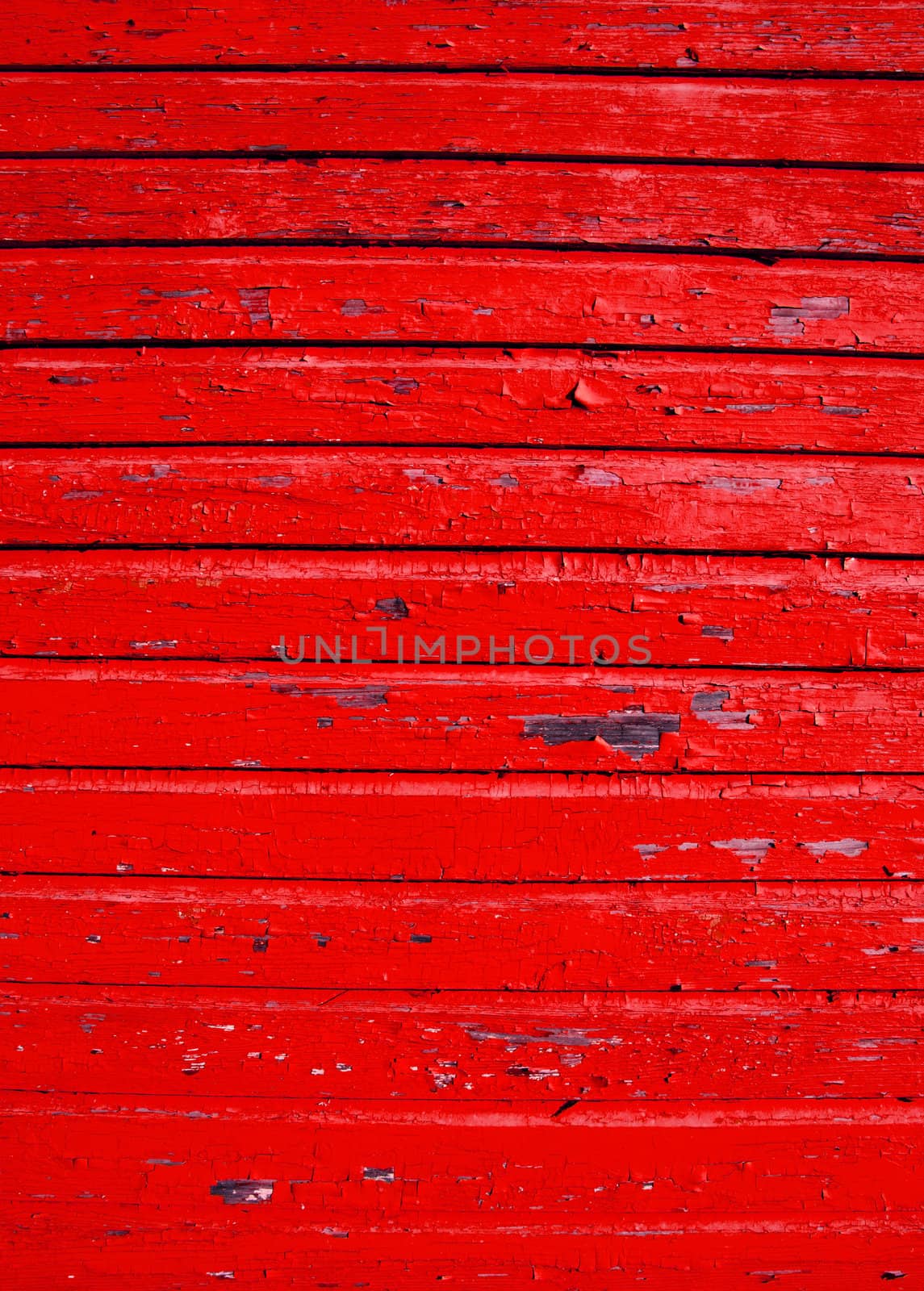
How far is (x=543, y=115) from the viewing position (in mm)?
1569

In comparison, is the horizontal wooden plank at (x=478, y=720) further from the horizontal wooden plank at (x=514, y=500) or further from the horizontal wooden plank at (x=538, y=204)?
the horizontal wooden plank at (x=538, y=204)

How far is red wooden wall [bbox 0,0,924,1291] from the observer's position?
1.55 m

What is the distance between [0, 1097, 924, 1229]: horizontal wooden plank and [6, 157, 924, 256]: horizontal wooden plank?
73.8 inches

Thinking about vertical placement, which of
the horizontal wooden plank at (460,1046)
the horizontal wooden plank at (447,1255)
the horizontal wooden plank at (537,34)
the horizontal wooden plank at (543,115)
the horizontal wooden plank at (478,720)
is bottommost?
the horizontal wooden plank at (447,1255)

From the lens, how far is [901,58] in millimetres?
1571

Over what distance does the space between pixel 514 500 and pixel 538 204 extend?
64 cm

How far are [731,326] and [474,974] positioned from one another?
59.0 inches

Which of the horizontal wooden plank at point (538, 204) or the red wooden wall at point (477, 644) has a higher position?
the horizontal wooden plank at point (538, 204)

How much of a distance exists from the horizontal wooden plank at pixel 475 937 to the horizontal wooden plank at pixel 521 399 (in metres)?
0.97

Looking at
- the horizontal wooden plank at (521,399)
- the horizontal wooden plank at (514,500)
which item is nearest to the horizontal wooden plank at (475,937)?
the horizontal wooden plank at (514,500)

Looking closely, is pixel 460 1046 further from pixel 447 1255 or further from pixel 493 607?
pixel 493 607

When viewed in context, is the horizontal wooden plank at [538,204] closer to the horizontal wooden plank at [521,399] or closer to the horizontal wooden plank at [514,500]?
the horizontal wooden plank at [521,399]

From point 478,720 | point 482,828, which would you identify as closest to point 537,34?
point 478,720

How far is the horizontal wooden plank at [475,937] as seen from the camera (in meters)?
1.55
